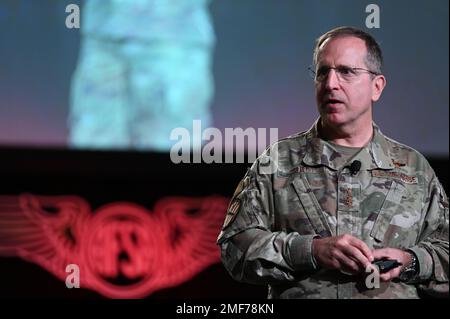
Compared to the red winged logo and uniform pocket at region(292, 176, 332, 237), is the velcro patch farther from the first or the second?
the red winged logo

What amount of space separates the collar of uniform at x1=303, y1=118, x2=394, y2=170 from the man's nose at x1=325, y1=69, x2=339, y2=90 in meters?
0.15

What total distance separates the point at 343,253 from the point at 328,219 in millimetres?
174

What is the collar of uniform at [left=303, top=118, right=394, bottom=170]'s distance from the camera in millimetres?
2059

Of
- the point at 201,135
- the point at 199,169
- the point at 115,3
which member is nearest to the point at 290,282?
the point at 201,135

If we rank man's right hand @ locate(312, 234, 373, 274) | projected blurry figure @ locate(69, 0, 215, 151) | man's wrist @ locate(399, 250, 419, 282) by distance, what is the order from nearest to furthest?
man's right hand @ locate(312, 234, 373, 274), man's wrist @ locate(399, 250, 419, 282), projected blurry figure @ locate(69, 0, 215, 151)

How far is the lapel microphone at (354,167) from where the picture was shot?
6.69 feet

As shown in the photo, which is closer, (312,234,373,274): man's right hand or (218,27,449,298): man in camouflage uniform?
(312,234,373,274): man's right hand

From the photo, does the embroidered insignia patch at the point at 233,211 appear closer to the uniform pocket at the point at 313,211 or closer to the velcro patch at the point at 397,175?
the uniform pocket at the point at 313,211

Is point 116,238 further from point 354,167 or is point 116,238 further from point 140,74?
point 354,167

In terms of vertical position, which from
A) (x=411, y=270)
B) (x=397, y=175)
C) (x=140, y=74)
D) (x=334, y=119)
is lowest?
(x=411, y=270)

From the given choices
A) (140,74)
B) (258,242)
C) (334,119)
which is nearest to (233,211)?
(258,242)

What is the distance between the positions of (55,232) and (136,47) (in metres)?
0.99

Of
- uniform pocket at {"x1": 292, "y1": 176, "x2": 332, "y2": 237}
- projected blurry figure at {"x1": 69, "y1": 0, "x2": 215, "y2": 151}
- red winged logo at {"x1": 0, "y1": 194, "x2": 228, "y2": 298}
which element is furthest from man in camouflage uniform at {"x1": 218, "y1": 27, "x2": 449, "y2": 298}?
red winged logo at {"x1": 0, "y1": 194, "x2": 228, "y2": 298}

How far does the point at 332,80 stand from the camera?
2029 mm
